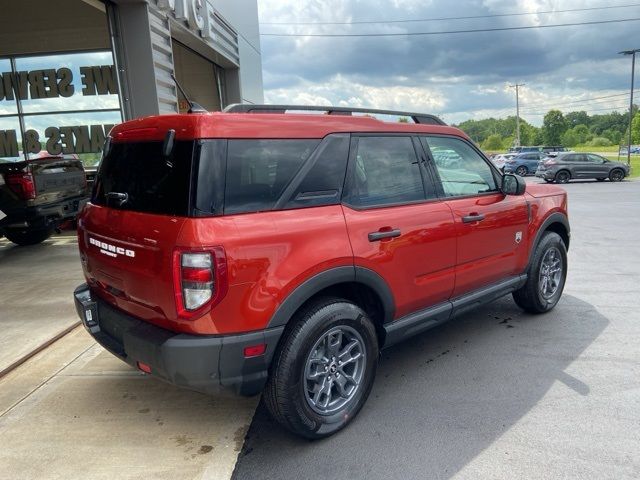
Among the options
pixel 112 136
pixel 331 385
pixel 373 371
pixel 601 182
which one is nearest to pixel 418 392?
pixel 373 371

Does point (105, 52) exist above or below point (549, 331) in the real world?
above

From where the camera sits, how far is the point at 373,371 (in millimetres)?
3041

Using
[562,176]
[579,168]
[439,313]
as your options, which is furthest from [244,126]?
[579,168]

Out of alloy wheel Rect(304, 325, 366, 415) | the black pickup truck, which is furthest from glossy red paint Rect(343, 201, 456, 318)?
the black pickup truck

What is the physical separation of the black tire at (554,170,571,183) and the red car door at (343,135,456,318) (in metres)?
23.1

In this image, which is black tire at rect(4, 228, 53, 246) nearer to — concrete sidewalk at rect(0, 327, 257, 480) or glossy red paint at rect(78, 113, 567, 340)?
concrete sidewalk at rect(0, 327, 257, 480)

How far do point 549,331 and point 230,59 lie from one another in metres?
11.1

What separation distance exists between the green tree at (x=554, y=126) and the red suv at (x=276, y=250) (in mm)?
116866

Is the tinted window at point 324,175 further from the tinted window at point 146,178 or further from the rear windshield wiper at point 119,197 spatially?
the rear windshield wiper at point 119,197

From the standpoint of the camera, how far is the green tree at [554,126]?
107 m

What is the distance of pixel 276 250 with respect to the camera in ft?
8.06

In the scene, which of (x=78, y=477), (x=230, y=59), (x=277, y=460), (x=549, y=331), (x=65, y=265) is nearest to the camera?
(x=78, y=477)

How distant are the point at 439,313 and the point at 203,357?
A: 71.0 inches

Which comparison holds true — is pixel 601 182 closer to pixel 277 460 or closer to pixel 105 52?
pixel 105 52
